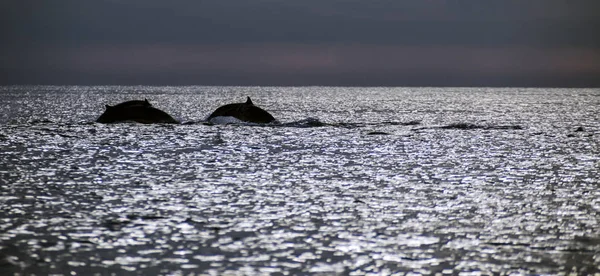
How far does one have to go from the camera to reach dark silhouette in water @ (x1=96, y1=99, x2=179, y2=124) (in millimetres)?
60906

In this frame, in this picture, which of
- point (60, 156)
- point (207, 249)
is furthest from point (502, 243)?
point (60, 156)

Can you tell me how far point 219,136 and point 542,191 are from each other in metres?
27.0

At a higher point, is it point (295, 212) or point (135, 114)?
point (135, 114)

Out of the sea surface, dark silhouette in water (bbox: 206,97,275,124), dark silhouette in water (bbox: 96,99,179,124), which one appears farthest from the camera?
dark silhouette in water (bbox: 206,97,275,124)

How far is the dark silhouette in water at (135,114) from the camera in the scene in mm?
60906

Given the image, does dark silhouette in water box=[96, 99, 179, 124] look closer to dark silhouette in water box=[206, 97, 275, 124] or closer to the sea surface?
dark silhouette in water box=[206, 97, 275, 124]

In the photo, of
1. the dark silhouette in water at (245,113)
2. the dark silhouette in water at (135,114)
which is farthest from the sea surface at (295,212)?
the dark silhouette in water at (245,113)

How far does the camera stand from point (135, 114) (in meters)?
61.3

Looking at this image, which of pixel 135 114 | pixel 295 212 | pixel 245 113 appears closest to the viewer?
pixel 295 212

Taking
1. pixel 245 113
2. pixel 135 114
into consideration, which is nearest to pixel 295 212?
pixel 245 113

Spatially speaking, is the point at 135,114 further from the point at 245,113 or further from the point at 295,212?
the point at 295,212

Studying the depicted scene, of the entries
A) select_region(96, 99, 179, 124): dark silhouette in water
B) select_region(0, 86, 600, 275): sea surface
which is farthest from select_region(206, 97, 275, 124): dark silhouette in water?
select_region(0, 86, 600, 275): sea surface

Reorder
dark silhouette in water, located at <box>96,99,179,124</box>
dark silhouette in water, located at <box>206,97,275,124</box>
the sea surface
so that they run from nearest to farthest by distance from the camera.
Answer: the sea surface → dark silhouette in water, located at <box>96,99,179,124</box> → dark silhouette in water, located at <box>206,97,275,124</box>

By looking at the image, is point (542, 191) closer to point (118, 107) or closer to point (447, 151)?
point (447, 151)
